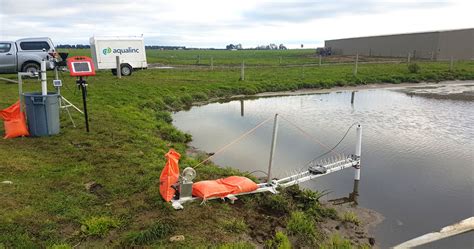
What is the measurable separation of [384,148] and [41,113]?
332 inches

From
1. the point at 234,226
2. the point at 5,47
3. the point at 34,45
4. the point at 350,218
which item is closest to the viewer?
the point at 234,226

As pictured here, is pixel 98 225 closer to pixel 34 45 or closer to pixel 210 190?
pixel 210 190

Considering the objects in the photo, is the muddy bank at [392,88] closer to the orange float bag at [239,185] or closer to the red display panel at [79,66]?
the red display panel at [79,66]

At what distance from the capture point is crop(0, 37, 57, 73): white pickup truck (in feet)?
60.7

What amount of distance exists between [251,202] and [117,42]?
1931 cm

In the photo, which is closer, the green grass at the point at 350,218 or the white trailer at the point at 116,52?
the green grass at the point at 350,218

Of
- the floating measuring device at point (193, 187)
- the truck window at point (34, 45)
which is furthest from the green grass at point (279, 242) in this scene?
the truck window at point (34, 45)

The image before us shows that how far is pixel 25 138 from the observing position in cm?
→ 827

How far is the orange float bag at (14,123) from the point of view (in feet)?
27.1

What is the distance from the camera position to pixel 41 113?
826 centimetres

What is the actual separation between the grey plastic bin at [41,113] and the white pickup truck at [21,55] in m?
11.2

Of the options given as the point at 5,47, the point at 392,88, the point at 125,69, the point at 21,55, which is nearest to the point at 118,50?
the point at 125,69

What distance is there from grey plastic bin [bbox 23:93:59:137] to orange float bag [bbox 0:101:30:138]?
0.43 ft

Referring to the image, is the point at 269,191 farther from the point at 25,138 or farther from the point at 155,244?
the point at 25,138
